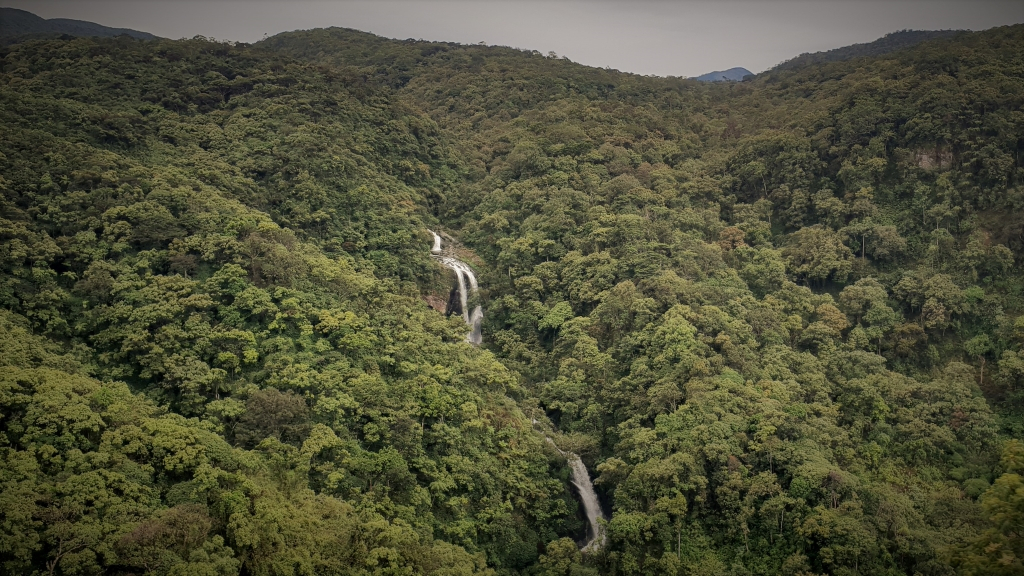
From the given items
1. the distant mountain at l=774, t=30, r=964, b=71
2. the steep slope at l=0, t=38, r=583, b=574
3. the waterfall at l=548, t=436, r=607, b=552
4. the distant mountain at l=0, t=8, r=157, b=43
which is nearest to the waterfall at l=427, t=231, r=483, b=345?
the steep slope at l=0, t=38, r=583, b=574

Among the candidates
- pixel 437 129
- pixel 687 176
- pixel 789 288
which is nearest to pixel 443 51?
pixel 437 129

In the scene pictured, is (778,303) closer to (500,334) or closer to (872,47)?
(500,334)

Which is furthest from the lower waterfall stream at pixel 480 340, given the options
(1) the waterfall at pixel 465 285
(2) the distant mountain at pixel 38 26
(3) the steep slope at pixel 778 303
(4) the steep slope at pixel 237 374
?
(2) the distant mountain at pixel 38 26

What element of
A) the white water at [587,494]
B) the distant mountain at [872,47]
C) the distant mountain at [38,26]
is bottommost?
the white water at [587,494]

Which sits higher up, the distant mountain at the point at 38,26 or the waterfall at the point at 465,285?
the distant mountain at the point at 38,26

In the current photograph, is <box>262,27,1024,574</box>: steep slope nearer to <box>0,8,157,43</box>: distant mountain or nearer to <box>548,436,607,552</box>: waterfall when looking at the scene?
<box>548,436,607,552</box>: waterfall

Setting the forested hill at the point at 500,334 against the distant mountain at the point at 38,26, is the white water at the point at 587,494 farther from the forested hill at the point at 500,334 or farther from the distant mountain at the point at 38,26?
the distant mountain at the point at 38,26

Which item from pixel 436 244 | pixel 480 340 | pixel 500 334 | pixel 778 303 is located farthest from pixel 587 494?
pixel 436 244

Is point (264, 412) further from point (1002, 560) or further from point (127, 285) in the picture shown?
point (1002, 560)
